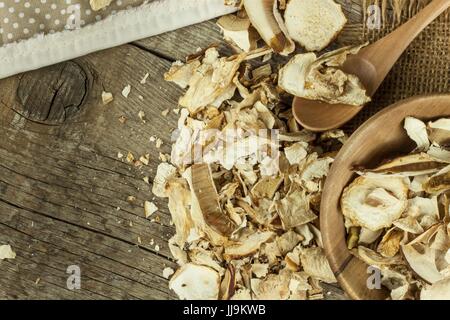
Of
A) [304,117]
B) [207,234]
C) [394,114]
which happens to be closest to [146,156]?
[207,234]

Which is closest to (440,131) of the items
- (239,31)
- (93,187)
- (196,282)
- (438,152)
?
(438,152)

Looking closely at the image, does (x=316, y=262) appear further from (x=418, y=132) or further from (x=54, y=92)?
(x=54, y=92)

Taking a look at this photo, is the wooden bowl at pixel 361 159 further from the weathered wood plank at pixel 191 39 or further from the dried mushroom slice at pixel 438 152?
the weathered wood plank at pixel 191 39

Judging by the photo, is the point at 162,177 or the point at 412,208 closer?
the point at 412,208

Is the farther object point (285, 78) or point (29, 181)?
point (29, 181)

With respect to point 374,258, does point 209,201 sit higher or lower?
higher

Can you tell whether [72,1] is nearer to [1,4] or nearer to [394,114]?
[1,4]

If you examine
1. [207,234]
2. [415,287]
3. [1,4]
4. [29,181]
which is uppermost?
[1,4]

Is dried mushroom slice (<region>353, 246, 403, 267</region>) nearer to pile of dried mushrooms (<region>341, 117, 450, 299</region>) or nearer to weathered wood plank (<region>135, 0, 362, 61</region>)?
pile of dried mushrooms (<region>341, 117, 450, 299</region>)
